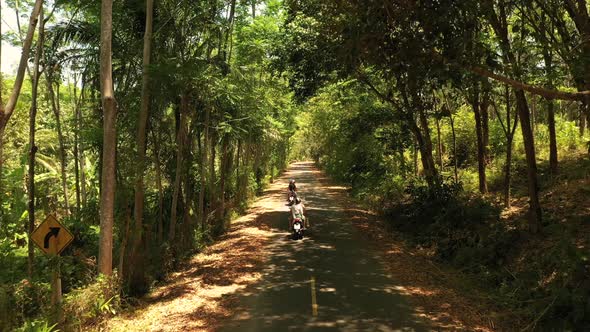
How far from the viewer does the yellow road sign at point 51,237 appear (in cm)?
723

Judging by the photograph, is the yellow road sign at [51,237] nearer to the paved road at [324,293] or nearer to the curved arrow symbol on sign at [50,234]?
the curved arrow symbol on sign at [50,234]

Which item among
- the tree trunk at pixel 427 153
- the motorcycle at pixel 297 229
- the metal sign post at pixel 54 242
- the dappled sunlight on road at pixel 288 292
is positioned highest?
the tree trunk at pixel 427 153

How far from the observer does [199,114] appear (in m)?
16.5

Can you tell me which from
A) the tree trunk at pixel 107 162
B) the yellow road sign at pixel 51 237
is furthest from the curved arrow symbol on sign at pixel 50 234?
the tree trunk at pixel 107 162

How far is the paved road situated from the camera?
7.88 metres

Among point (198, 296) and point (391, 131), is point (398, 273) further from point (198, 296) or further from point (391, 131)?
point (391, 131)

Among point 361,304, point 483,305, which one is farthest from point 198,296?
point 483,305

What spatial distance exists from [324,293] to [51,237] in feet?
18.0

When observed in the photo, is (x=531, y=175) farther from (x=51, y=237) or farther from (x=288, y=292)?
(x=51, y=237)

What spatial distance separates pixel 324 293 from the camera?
9508 millimetres

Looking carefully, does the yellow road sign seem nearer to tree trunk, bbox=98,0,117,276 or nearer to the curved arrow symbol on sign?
the curved arrow symbol on sign

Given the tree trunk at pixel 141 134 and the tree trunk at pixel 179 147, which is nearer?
the tree trunk at pixel 141 134

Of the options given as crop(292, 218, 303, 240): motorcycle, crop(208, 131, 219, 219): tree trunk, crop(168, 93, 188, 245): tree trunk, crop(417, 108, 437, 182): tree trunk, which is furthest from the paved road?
crop(208, 131, 219, 219): tree trunk

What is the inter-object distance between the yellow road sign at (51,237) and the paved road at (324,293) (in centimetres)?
324
